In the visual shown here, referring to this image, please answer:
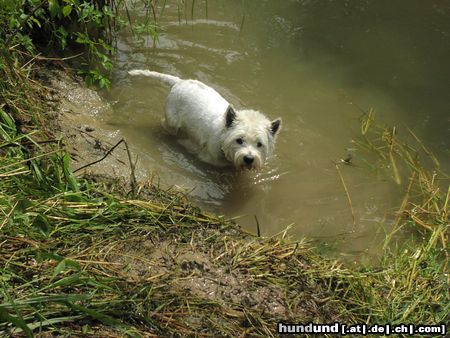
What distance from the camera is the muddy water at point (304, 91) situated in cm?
536

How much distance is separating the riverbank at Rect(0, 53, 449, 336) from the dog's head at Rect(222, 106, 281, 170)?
1.02m

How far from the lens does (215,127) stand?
5.62 meters

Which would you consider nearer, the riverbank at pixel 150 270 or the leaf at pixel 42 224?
the riverbank at pixel 150 270

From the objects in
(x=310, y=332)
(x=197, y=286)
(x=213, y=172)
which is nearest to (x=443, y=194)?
(x=213, y=172)

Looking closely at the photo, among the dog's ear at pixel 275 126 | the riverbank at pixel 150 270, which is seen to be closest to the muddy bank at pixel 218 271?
the riverbank at pixel 150 270

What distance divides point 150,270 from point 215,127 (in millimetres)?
2687

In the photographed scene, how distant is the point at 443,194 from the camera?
5504mm

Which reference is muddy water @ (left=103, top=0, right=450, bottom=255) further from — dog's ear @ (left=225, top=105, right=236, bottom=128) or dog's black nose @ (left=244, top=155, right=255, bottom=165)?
dog's ear @ (left=225, top=105, right=236, bottom=128)

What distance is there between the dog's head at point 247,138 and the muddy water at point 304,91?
0.44 meters

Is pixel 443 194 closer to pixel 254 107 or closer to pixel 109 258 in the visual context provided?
pixel 254 107

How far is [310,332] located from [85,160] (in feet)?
9.17

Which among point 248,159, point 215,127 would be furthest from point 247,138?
point 215,127

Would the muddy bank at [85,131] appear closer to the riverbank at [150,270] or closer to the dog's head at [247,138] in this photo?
the riverbank at [150,270]

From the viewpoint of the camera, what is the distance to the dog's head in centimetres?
523
